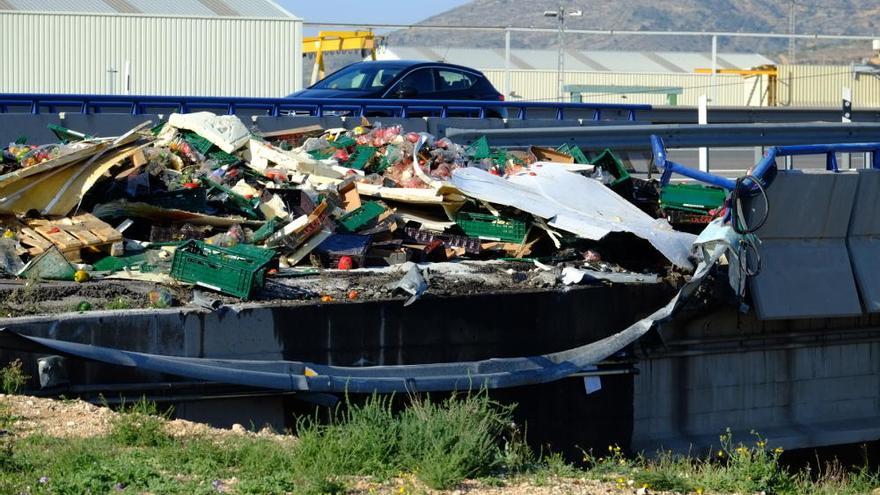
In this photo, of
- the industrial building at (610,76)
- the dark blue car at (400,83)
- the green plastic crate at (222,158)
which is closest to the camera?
the green plastic crate at (222,158)

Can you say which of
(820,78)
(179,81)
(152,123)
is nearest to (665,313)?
(152,123)

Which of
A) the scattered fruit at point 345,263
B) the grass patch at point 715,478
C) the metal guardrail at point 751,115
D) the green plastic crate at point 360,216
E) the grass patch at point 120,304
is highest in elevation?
the metal guardrail at point 751,115

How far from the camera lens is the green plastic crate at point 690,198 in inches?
455

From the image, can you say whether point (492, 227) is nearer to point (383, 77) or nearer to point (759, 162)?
point (759, 162)

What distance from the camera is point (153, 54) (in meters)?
36.8

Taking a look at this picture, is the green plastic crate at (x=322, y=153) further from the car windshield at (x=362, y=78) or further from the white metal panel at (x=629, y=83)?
the white metal panel at (x=629, y=83)

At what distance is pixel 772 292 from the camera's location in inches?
413

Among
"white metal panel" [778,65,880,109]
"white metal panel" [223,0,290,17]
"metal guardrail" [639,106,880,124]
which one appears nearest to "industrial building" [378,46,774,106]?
"white metal panel" [778,65,880,109]

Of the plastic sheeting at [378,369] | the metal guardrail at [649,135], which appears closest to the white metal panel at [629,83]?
the metal guardrail at [649,135]

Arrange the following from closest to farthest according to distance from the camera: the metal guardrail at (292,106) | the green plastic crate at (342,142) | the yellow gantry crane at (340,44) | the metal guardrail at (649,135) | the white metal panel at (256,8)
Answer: the green plastic crate at (342,142), the metal guardrail at (649,135), the metal guardrail at (292,106), the white metal panel at (256,8), the yellow gantry crane at (340,44)

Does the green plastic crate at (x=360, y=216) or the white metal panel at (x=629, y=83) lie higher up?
the white metal panel at (x=629, y=83)

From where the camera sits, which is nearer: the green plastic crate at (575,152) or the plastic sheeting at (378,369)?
the plastic sheeting at (378,369)

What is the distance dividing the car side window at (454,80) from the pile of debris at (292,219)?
23.6ft

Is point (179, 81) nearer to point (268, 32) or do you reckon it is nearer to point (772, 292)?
point (268, 32)
